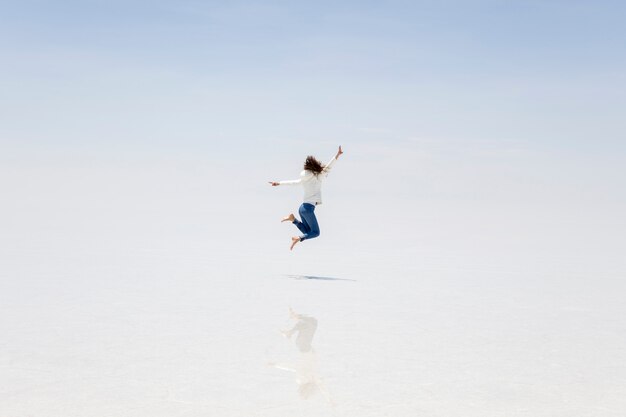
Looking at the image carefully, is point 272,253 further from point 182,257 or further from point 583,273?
point 583,273

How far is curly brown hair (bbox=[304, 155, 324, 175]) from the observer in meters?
14.0

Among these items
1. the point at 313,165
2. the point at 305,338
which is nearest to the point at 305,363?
the point at 305,338

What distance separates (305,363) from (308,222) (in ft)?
26.2

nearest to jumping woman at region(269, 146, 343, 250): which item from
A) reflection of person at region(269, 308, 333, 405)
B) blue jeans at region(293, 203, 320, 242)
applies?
blue jeans at region(293, 203, 320, 242)

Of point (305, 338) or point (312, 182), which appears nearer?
point (305, 338)

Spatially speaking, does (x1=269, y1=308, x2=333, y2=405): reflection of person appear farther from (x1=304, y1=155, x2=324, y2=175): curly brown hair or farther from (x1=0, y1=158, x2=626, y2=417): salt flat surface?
(x1=304, y1=155, x2=324, y2=175): curly brown hair

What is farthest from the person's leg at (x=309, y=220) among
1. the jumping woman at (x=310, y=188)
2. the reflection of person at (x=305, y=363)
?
the reflection of person at (x=305, y=363)

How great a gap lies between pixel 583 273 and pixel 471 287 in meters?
4.14

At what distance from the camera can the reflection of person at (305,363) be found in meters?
5.65

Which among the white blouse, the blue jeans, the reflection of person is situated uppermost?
the white blouse

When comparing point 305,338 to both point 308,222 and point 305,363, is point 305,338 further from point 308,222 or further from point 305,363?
point 308,222

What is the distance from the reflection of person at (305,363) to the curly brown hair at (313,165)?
18.3 ft

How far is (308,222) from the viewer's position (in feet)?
47.4

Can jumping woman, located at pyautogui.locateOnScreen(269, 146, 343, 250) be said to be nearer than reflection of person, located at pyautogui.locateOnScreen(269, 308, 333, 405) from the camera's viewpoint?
No
